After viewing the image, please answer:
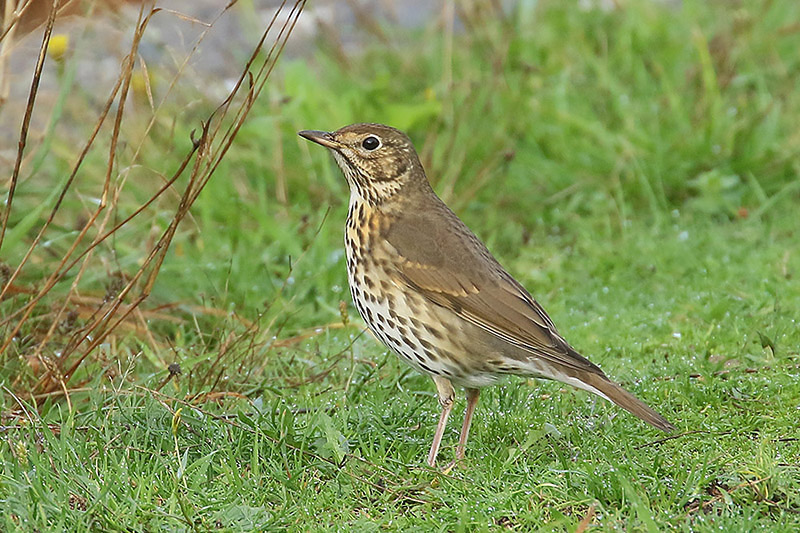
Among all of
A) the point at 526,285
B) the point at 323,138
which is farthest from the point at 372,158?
the point at 526,285

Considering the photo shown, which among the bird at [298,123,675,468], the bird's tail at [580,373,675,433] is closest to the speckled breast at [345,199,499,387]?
the bird at [298,123,675,468]

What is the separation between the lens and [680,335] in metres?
5.02

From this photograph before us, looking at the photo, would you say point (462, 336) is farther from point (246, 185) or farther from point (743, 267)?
point (246, 185)

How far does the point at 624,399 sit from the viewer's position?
12.8ft

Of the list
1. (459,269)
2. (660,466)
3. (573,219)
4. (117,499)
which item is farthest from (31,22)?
(660,466)

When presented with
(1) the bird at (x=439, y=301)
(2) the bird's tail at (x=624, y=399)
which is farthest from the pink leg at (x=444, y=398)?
(2) the bird's tail at (x=624, y=399)

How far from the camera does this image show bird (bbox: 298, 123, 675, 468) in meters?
4.07

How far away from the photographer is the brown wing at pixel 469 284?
4113 mm

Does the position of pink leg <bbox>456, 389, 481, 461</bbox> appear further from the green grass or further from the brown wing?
the brown wing

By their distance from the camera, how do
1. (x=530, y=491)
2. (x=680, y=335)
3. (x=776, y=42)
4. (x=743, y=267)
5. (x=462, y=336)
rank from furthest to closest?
(x=776, y=42) → (x=743, y=267) → (x=680, y=335) → (x=462, y=336) → (x=530, y=491)

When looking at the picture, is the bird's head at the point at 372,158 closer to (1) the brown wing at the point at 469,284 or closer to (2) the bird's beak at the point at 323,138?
(2) the bird's beak at the point at 323,138

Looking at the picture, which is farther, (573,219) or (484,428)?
(573,219)

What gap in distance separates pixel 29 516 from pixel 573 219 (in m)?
3.95

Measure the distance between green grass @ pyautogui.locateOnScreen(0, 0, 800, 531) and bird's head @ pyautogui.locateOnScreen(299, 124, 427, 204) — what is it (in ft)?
1.55
